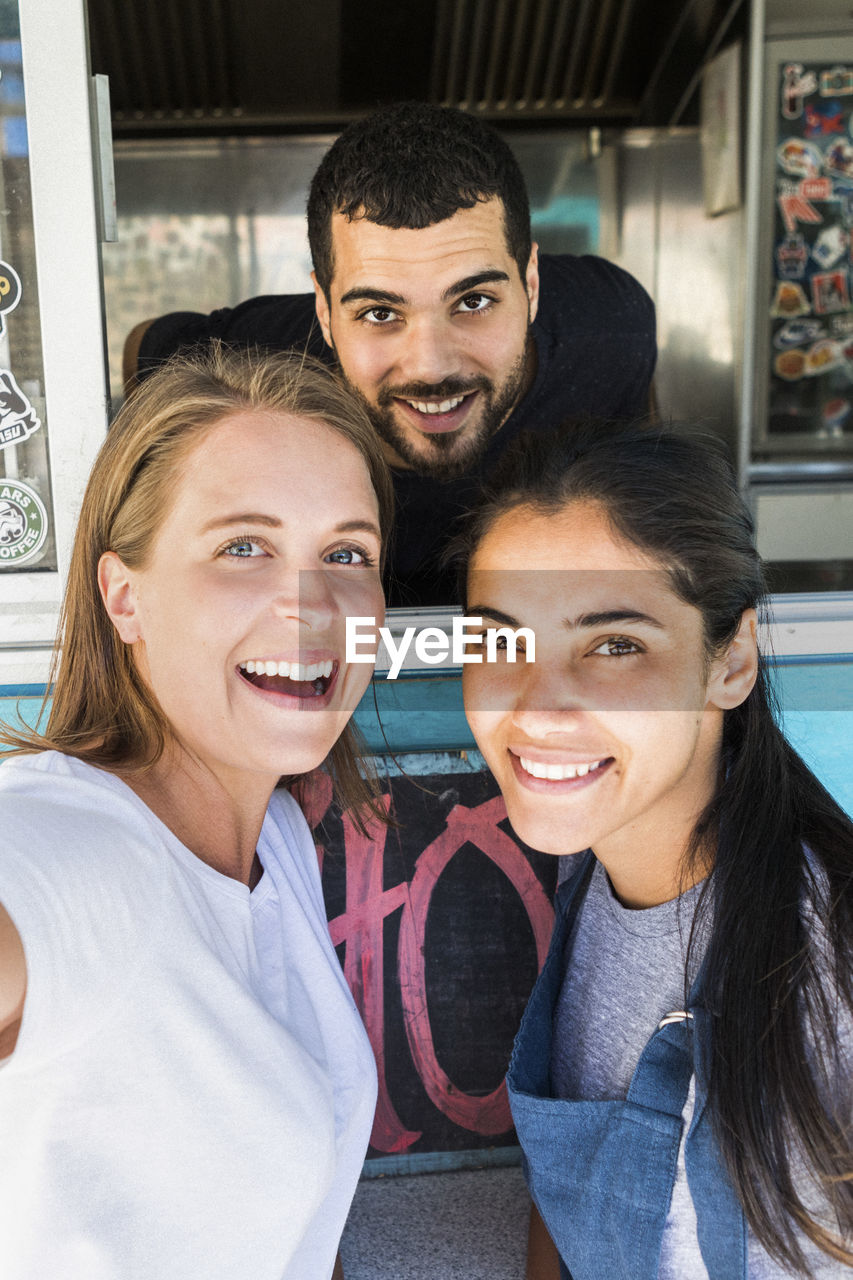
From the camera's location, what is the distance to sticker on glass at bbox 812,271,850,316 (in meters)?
3.39

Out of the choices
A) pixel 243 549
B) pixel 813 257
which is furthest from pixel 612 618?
pixel 813 257

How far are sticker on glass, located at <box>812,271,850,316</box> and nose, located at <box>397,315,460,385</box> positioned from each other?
2.06m

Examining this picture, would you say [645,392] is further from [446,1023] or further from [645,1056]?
[645,1056]

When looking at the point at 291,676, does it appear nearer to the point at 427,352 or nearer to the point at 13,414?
the point at 13,414

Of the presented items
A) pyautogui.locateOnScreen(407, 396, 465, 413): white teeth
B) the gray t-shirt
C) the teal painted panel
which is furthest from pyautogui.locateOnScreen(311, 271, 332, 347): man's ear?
the gray t-shirt

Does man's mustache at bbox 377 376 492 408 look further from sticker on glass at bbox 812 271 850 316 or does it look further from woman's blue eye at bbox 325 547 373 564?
sticker on glass at bbox 812 271 850 316

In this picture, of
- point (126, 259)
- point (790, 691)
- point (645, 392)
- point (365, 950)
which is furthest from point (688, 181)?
point (365, 950)

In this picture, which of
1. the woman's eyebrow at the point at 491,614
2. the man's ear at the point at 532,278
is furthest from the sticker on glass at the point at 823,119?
the woman's eyebrow at the point at 491,614

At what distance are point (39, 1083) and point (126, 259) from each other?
3.30m

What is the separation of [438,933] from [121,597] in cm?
90

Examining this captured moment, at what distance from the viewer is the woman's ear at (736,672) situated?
130 cm

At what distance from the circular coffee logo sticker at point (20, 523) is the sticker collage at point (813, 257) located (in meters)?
2.61

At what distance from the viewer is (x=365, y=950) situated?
1.79 meters

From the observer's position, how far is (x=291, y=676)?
119 centimetres
